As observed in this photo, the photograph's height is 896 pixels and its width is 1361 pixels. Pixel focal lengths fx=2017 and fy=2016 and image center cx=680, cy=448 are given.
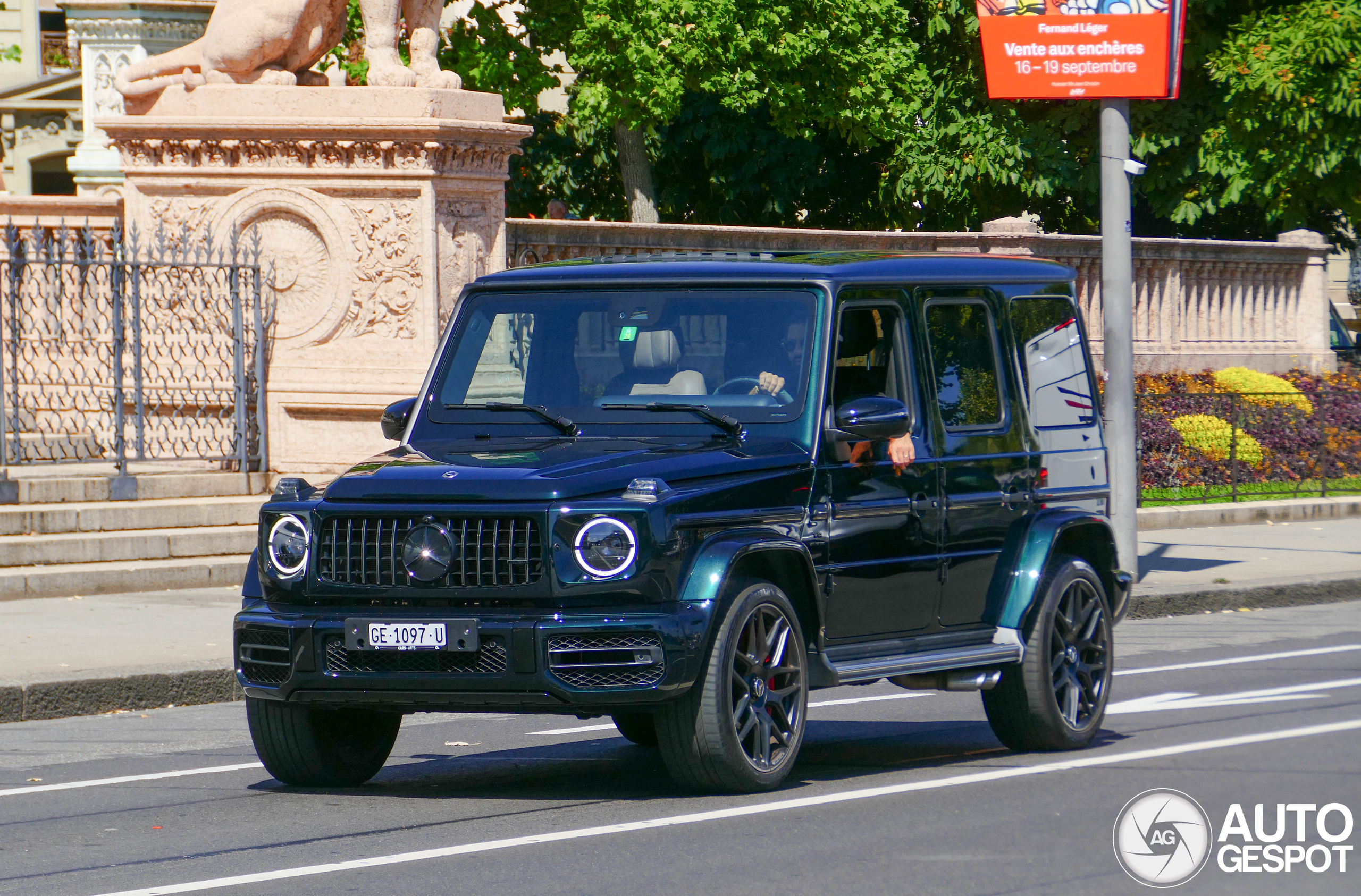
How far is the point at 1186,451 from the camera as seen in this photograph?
2111 cm

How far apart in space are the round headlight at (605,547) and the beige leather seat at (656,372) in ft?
3.55

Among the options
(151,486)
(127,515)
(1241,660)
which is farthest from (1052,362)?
(151,486)

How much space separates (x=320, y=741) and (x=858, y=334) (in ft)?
8.62

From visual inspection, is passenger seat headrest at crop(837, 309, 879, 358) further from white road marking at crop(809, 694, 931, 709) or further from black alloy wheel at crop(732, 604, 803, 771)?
white road marking at crop(809, 694, 931, 709)

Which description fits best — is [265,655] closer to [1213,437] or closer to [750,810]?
[750,810]

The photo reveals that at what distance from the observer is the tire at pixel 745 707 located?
6.89m

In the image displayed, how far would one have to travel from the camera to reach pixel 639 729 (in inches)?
345

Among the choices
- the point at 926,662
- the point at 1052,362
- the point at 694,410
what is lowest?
the point at 926,662

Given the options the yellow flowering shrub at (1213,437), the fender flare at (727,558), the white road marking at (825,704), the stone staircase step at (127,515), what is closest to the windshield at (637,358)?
the fender flare at (727,558)

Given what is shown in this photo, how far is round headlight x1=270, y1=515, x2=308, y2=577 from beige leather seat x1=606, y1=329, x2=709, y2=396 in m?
1.36

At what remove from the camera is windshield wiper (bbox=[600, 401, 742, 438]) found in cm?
759

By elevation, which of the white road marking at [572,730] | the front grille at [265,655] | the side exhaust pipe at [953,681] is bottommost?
the white road marking at [572,730]

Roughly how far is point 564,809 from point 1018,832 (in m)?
1.63

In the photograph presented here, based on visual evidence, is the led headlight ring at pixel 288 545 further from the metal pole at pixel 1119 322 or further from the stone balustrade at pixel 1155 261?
the stone balustrade at pixel 1155 261
